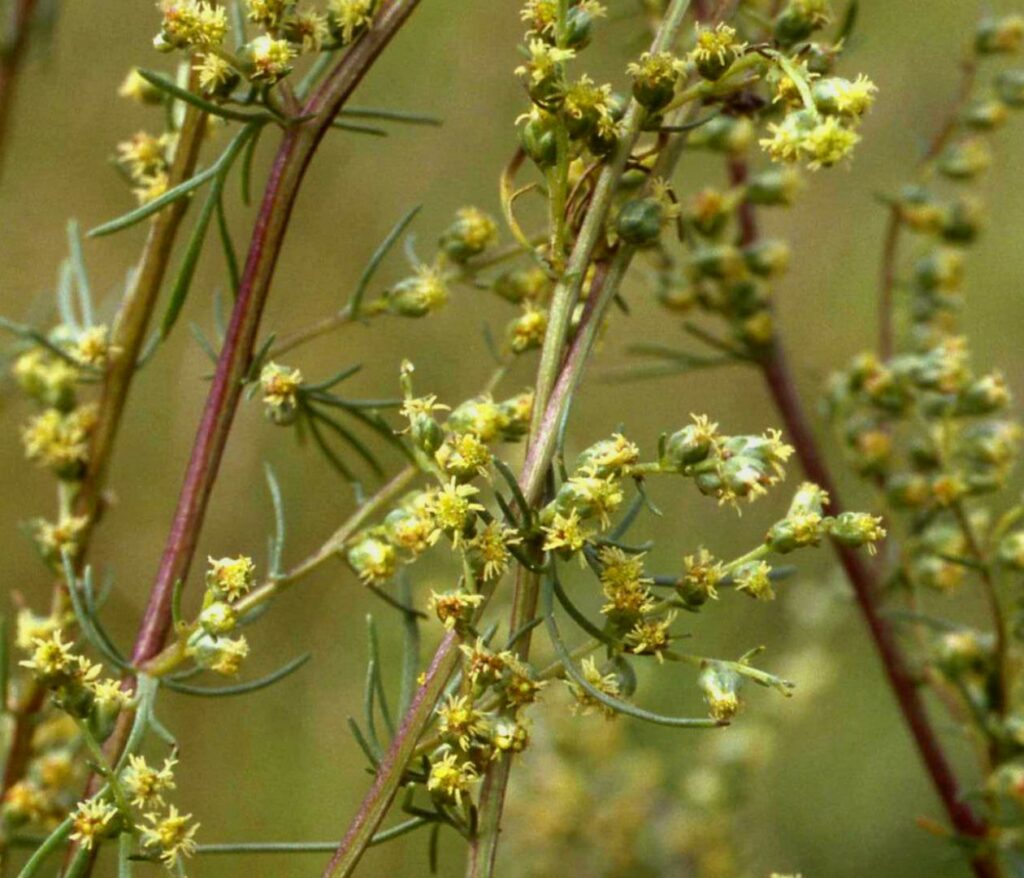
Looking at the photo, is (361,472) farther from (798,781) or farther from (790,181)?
(790,181)

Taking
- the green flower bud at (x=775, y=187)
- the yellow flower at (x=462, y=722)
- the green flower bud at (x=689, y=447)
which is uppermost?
the green flower bud at (x=775, y=187)

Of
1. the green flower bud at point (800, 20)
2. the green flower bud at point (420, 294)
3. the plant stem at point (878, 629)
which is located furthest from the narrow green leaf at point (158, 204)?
the plant stem at point (878, 629)

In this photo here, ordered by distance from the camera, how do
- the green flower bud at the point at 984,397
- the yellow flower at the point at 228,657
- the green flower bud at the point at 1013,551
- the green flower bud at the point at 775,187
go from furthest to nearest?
the green flower bud at the point at 775,187 → the green flower bud at the point at 984,397 → the green flower bud at the point at 1013,551 → the yellow flower at the point at 228,657

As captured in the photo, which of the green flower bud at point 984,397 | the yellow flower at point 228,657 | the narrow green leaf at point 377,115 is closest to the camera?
the yellow flower at point 228,657

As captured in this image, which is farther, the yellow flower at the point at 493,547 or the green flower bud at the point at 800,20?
the green flower bud at the point at 800,20

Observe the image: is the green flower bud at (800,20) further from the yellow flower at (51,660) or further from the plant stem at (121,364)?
the yellow flower at (51,660)

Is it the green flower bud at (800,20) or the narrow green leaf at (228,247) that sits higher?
the green flower bud at (800,20)
